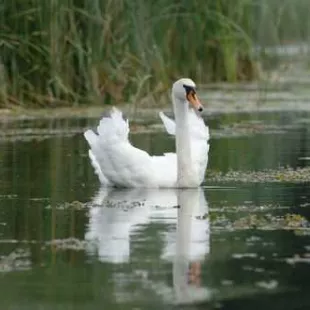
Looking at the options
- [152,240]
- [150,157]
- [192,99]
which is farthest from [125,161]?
[152,240]

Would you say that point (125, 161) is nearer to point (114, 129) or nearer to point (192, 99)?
point (114, 129)

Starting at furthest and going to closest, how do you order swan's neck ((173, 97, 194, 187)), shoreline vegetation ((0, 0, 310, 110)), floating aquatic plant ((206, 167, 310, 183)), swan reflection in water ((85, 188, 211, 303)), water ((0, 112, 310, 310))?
shoreline vegetation ((0, 0, 310, 110)), floating aquatic plant ((206, 167, 310, 183)), swan's neck ((173, 97, 194, 187)), swan reflection in water ((85, 188, 211, 303)), water ((0, 112, 310, 310))

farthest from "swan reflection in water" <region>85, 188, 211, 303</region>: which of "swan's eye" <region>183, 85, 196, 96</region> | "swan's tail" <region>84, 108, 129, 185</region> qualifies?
"swan's eye" <region>183, 85, 196, 96</region>

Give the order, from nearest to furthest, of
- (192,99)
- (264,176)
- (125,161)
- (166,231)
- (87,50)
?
(166,231)
(125,161)
(192,99)
(264,176)
(87,50)

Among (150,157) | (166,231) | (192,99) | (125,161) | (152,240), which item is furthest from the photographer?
(192,99)

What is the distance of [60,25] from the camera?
2092cm

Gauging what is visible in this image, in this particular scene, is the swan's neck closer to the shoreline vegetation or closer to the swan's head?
the swan's head

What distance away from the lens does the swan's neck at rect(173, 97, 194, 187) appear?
13.0 meters

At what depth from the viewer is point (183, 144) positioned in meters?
13.3

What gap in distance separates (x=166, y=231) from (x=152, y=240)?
0.41 metres

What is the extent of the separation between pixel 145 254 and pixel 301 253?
898 millimetres

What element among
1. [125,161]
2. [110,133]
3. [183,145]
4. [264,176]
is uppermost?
[110,133]

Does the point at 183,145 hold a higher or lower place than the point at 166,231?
higher

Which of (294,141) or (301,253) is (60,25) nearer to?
(294,141)
